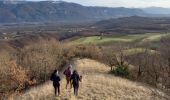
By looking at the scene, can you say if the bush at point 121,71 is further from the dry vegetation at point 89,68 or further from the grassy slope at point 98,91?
the grassy slope at point 98,91

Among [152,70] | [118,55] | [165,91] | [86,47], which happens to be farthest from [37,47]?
[165,91]

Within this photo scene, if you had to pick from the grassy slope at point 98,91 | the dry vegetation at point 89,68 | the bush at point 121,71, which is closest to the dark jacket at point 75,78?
the grassy slope at point 98,91

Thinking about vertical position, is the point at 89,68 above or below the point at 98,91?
below

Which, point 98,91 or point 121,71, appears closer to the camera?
point 98,91

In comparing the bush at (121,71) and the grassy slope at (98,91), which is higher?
the grassy slope at (98,91)

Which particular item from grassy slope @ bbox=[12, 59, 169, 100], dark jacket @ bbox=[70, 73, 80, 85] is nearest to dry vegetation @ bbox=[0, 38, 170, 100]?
grassy slope @ bbox=[12, 59, 169, 100]

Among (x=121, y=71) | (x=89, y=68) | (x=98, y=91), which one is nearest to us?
(x=98, y=91)

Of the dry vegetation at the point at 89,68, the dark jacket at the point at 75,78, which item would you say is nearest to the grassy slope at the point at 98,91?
the dry vegetation at the point at 89,68

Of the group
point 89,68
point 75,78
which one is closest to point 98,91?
point 75,78

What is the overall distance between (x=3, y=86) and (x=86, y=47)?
28331 mm

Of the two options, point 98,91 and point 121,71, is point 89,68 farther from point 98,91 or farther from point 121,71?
point 98,91

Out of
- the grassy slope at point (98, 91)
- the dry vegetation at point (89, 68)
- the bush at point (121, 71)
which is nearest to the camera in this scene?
the grassy slope at point (98, 91)

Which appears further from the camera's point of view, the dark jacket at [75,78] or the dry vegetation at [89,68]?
the dry vegetation at [89,68]

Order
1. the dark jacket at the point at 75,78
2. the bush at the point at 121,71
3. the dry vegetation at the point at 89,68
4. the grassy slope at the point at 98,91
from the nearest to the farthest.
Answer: the dark jacket at the point at 75,78 → the grassy slope at the point at 98,91 → the dry vegetation at the point at 89,68 → the bush at the point at 121,71
